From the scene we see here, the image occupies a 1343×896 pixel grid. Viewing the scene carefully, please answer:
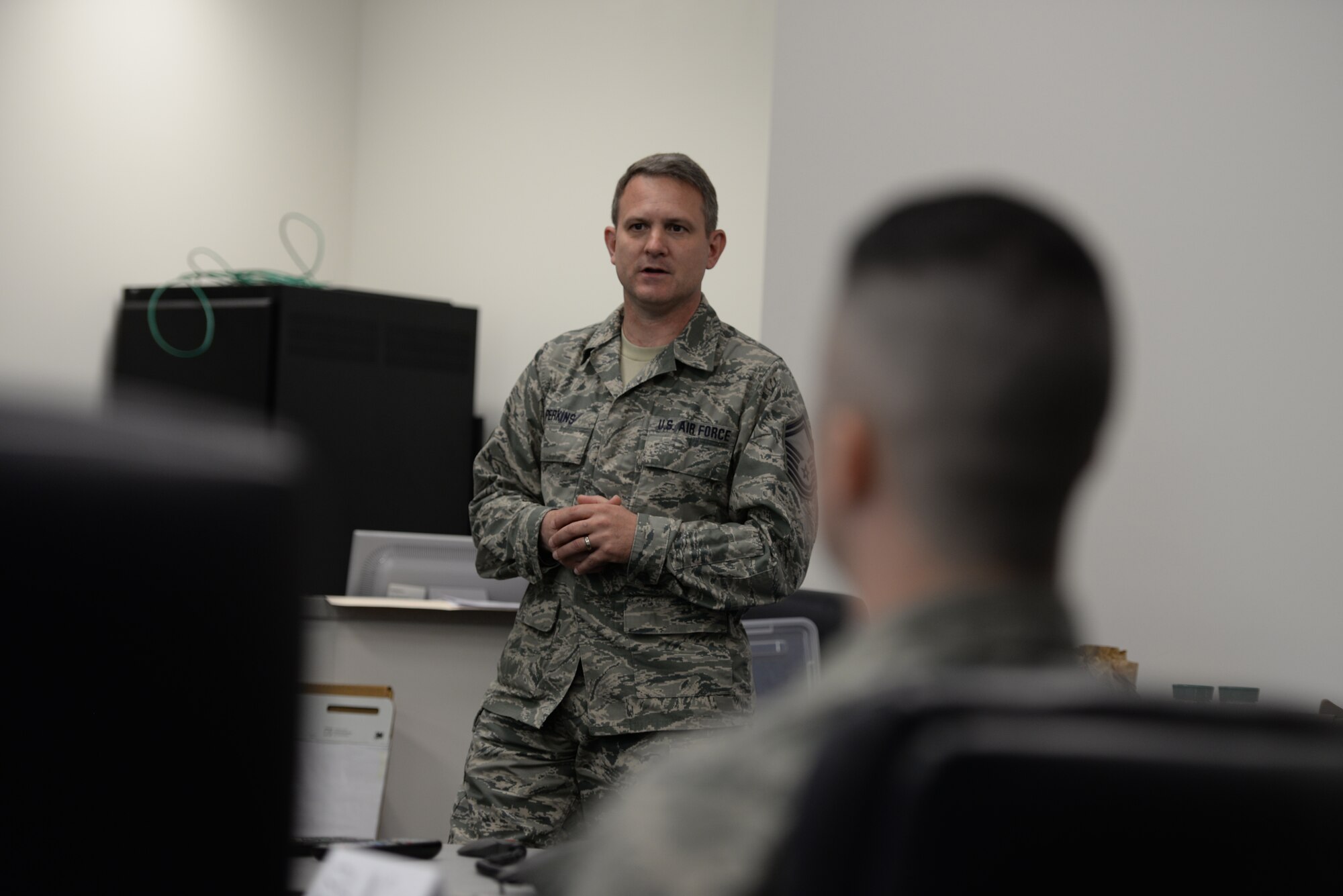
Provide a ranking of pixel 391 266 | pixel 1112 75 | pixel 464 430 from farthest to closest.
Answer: pixel 391 266 → pixel 464 430 → pixel 1112 75

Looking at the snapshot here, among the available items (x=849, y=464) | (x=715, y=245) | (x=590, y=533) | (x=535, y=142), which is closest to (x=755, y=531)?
(x=590, y=533)

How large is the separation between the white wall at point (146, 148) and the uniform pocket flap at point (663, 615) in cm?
236

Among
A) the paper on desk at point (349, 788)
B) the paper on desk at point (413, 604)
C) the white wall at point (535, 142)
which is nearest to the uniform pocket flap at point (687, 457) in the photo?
the paper on desk at point (413, 604)

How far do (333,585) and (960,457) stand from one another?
340 cm

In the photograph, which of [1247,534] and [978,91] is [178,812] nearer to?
[1247,534]

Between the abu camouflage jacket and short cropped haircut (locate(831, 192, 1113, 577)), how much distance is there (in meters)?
1.30

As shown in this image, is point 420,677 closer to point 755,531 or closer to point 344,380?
point 755,531

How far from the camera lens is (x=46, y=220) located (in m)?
3.86

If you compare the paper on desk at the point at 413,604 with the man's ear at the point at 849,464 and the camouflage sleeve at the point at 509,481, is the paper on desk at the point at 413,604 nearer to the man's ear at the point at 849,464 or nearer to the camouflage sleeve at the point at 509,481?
the camouflage sleeve at the point at 509,481

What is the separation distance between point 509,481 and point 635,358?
0.30 metres

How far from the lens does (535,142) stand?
177 inches

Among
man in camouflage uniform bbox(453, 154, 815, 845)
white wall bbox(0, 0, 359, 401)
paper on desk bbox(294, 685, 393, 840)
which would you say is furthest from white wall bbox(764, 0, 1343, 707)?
white wall bbox(0, 0, 359, 401)

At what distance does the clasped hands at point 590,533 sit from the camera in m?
1.94

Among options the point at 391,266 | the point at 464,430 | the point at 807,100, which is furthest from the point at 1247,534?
the point at 391,266
